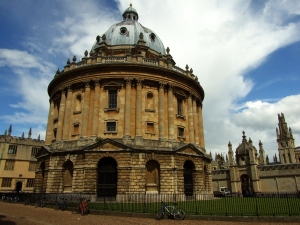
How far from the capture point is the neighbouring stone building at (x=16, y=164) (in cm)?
4749

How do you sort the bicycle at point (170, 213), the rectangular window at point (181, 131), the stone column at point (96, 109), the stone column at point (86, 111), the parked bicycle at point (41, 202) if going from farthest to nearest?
the rectangular window at point (181, 131) < the stone column at point (86, 111) < the stone column at point (96, 109) < the parked bicycle at point (41, 202) < the bicycle at point (170, 213)

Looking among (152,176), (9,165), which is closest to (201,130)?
(152,176)

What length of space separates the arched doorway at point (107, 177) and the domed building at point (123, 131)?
10cm

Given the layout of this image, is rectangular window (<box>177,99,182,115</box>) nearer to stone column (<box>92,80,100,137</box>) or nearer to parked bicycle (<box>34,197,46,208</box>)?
stone column (<box>92,80,100,137</box>)

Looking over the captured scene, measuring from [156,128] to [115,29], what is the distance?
1871 cm

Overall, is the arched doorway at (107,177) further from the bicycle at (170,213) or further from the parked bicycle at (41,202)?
the bicycle at (170,213)

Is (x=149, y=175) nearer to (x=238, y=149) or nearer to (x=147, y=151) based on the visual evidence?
(x=147, y=151)

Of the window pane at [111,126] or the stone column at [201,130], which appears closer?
the window pane at [111,126]

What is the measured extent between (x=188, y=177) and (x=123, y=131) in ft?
30.0

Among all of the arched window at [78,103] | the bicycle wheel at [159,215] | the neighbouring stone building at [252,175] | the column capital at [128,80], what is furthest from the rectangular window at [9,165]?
the bicycle wheel at [159,215]

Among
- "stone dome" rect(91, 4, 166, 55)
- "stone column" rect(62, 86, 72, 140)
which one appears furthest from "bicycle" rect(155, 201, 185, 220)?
"stone dome" rect(91, 4, 166, 55)

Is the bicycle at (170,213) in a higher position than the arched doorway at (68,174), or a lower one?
lower

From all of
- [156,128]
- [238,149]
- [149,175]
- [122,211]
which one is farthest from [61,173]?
[238,149]

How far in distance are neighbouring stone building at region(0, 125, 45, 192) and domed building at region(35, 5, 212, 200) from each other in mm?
21112
